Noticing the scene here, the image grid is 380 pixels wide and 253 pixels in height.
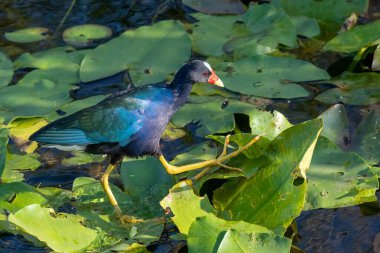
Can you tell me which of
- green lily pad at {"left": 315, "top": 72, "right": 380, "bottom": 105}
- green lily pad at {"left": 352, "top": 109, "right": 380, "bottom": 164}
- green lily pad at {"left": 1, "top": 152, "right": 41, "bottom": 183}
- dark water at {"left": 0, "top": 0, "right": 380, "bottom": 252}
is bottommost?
dark water at {"left": 0, "top": 0, "right": 380, "bottom": 252}

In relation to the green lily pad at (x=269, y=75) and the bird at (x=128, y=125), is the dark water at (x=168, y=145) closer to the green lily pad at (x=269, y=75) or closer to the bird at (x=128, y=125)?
the green lily pad at (x=269, y=75)

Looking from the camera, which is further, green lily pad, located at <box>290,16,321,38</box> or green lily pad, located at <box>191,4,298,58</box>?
green lily pad, located at <box>290,16,321,38</box>

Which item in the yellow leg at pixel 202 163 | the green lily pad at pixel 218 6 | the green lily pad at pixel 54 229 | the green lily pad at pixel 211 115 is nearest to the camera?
the green lily pad at pixel 54 229

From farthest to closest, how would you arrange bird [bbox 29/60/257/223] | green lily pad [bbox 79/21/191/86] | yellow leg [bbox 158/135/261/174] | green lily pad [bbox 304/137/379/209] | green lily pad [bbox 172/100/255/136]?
green lily pad [bbox 79/21/191/86]
green lily pad [bbox 172/100/255/136]
bird [bbox 29/60/257/223]
yellow leg [bbox 158/135/261/174]
green lily pad [bbox 304/137/379/209]

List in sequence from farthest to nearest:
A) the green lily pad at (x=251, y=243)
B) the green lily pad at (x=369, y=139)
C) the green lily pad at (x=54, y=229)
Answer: the green lily pad at (x=369, y=139) < the green lily pad at (x=54, y=229) < the green lily pad at (x=251, y=243)

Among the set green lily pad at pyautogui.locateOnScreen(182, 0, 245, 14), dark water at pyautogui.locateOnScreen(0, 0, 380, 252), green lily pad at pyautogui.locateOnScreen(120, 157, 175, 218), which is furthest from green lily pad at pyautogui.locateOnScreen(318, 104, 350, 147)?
green lily pad at pyautogui.locateOnScreen(182, 0, 245, 14)

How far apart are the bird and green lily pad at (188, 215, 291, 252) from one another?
0.56 metres

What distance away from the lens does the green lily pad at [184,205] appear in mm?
3170

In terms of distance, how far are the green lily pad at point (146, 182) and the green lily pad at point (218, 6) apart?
Result: 72.8 inches

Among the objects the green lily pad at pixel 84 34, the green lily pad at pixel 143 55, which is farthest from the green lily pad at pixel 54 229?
the green lily pad at pixel 84 34

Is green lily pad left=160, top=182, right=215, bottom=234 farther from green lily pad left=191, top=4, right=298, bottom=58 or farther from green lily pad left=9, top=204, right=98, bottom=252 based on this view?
green lily pad left=191, top=4, right=298, bottom=58

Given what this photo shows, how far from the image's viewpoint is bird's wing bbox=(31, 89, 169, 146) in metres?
3.64

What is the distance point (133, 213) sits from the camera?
11.6ft

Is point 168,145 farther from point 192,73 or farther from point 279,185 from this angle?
point 279,185
